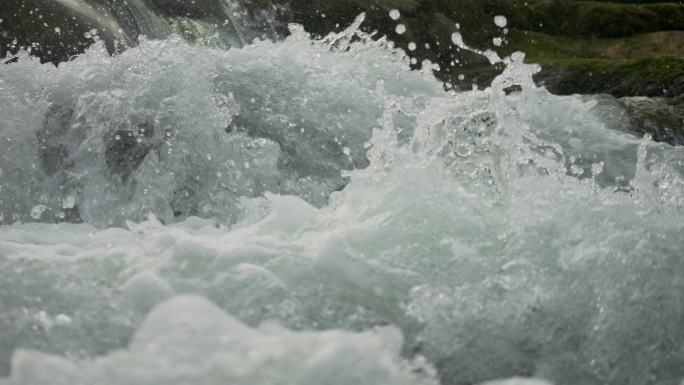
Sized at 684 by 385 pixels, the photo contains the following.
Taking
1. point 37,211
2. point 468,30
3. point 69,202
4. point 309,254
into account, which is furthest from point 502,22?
point 309,254

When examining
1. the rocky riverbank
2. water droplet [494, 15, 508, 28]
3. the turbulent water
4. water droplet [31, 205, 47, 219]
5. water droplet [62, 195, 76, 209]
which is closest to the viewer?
the turbulent water

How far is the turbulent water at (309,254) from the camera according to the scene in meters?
2.71

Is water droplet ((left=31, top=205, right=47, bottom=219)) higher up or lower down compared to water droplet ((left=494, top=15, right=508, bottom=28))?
lower down

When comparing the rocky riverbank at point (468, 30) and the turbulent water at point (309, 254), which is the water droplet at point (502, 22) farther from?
the turbulent water at point (309, 254)

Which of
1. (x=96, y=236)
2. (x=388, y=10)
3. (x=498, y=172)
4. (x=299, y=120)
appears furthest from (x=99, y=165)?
(x=388, y=10)

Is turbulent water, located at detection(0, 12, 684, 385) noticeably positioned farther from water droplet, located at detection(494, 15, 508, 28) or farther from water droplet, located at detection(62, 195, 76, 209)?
water droplet, located at detection(494, 15, 508, 28)

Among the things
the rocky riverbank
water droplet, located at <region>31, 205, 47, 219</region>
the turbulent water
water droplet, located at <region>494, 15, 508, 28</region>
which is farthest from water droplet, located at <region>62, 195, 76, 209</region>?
water droplet, located at <region>494, 15, 508, 28</region>

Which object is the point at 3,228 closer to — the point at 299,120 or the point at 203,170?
the point at 203,170

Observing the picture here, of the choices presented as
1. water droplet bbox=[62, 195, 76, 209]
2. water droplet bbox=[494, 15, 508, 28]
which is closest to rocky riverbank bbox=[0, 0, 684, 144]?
water droplet bbox=[494, 15, 508, 28]

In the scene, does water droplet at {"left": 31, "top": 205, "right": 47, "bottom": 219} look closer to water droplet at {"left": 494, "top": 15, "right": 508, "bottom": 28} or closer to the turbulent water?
the turbulent water

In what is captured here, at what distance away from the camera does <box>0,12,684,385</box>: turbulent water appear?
2711 mm

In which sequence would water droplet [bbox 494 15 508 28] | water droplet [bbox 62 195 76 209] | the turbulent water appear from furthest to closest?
water droplet [bbox 494 15 508 28] → water droplet [bbox 62 195 76 209] → the turbulent water

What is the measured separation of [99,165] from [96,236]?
4.27ft

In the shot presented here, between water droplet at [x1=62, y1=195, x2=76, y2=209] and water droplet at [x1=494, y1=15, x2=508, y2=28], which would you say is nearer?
water droplet at [x1=62, y1=195, x2=76, y2=209]
